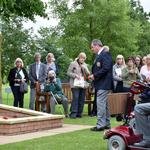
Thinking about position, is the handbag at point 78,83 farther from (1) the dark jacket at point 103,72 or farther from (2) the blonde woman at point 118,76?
(1) the dark jacket at point 103,72

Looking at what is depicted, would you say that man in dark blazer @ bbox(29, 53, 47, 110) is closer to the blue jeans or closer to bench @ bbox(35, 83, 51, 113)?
bench @ bbox(35, 83, 51, 113)

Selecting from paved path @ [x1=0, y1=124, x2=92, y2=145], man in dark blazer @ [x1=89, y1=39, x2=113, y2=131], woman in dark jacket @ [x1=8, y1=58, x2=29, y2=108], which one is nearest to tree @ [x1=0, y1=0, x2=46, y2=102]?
woman in dark jacket @ [x1=8, y1=58, x2=29, y2=108]

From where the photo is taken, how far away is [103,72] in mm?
12195

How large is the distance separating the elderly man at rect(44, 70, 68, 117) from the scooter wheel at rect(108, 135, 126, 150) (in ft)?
23.3

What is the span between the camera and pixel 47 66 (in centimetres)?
1736

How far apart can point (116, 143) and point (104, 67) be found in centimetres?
336

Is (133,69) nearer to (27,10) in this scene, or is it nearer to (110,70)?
(110,70)

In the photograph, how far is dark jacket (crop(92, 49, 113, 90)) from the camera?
12.2 metres

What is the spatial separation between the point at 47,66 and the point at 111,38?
20306 millimetres

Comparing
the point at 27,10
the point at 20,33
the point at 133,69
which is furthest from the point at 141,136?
the point at 20,33

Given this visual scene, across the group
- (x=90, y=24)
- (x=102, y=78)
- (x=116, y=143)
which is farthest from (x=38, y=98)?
(x=90, y=24)

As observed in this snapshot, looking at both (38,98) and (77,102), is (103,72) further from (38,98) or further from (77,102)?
(38,98)

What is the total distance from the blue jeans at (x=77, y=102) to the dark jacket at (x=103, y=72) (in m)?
3.85

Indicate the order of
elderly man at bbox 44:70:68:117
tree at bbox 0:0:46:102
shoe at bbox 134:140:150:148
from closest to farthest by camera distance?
shoe at bbox 134:140:150:148 < elderly man at bbox 44:70:68:117 < tree at bbox 0:0:46:102
